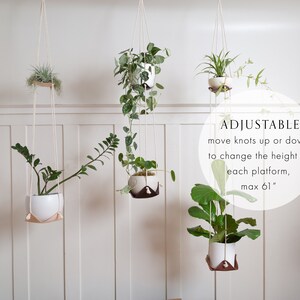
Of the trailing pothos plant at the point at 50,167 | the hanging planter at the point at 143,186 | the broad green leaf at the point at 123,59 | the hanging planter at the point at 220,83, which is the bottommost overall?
the hanging planter at the point at 143,186

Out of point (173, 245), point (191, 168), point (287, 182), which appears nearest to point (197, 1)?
point (191, 168)

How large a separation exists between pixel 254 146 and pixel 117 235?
91cm

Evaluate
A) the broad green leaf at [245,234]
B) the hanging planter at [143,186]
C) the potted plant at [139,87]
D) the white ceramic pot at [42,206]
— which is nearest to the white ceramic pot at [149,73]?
the potted plant at [139,87]

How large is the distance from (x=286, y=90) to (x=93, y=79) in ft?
3.54

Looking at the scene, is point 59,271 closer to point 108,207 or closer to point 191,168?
point 108,207

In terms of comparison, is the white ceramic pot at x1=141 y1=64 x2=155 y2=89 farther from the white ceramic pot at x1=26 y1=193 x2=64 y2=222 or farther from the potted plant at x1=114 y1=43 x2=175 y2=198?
the white ceramic pot at x1=26 y1=193 x2=64 y2=222

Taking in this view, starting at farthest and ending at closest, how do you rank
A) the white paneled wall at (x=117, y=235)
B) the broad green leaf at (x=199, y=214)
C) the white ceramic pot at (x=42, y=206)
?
the white paneled wall at (x=117, y=235), the broad green leaf at (x=199, y=214), the white ceramic pot at (x=42, y=206)

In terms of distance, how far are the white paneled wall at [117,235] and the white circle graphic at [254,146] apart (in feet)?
0.20

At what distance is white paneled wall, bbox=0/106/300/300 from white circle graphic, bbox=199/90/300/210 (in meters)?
0.06

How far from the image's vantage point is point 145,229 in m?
1.60

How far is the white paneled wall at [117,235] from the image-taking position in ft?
5.09

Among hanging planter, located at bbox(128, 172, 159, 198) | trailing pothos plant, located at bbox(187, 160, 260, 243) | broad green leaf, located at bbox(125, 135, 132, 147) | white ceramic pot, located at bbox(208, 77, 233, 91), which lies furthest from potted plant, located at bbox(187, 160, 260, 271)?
white ceramic pot, located at bbox(208, 77, 233, 91)

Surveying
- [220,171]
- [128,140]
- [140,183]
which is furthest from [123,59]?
[220,171]

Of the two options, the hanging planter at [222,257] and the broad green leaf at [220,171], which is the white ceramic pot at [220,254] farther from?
the broad green leaf at [220,171]
